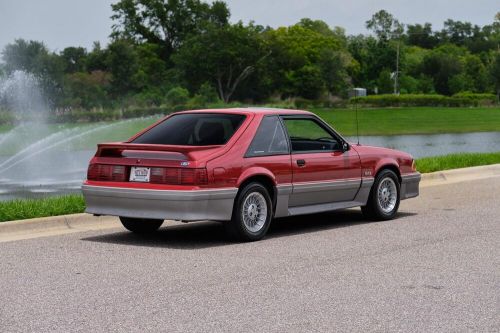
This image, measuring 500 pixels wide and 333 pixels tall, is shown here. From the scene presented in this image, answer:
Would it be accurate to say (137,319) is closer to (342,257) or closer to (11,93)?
(342,257)

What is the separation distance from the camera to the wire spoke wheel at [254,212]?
34.3ft

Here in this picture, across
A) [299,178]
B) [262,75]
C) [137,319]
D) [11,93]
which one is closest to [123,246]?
[299,178]

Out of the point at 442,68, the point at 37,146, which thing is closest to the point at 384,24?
the point at 442,68

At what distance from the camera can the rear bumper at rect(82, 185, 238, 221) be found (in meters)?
9.93

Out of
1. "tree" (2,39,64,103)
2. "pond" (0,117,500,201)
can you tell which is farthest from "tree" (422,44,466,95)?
"pond" (0,117,500,201)

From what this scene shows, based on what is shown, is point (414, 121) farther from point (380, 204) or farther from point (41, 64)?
point (380, 204)

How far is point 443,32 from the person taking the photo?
648 feet

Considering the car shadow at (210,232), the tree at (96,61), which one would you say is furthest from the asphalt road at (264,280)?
the tree at (96,61)

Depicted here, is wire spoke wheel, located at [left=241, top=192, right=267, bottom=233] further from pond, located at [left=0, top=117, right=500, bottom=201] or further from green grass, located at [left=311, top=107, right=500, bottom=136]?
green grass, located at [left=311, top=107, right=500, bottom=136]

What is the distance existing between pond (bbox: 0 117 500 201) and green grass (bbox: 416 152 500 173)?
6.68 metres

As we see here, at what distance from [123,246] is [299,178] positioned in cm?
220

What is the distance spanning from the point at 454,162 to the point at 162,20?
104229 mm

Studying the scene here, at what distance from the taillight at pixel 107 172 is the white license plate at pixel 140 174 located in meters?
0.10

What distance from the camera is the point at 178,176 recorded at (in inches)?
396
